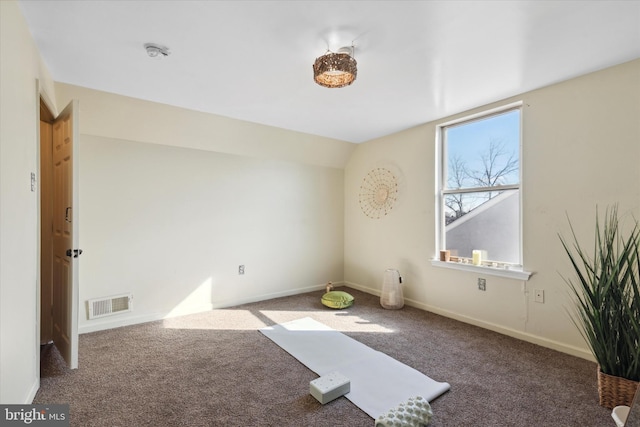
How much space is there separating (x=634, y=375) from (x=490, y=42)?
2.09 meters

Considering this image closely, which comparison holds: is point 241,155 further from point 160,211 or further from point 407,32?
point 407,32

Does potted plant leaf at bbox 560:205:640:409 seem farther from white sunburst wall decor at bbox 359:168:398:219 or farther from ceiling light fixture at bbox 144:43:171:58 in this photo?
ceiling light fixture at bbox 144:43:171:58

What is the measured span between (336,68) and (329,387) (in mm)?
1987

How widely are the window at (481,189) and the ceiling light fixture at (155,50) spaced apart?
2810 millimetres

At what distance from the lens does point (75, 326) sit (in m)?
2.17

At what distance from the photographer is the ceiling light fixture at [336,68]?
1939 millimetres

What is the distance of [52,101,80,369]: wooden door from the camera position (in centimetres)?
Result: 216

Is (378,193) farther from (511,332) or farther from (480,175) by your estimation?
(511,332)

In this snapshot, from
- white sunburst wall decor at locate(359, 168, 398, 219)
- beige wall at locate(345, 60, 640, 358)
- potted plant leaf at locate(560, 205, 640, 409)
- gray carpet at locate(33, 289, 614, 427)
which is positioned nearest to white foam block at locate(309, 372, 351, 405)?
gray carpet at locate(33, 289, 614, 427)

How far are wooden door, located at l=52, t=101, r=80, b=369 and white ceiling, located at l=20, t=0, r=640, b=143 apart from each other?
1.64 ft

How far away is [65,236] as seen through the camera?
7.61ft

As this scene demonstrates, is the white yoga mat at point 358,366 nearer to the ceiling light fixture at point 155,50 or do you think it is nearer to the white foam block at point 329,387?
the white foam block at point 329,387

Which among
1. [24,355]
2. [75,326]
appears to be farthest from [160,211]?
[24,355]

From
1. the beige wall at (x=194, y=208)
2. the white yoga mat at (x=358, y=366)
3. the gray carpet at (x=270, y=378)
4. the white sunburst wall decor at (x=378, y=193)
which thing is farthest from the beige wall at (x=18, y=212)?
the white sunburst wall decor at (x=378, y=193)
